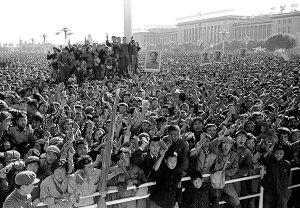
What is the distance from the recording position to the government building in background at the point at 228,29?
77.7 m

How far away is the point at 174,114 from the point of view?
784 centimetres

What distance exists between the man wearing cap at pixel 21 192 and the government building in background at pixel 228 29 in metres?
68.5

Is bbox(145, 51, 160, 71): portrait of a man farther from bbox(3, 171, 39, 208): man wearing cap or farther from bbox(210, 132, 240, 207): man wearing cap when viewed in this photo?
bbox(3, 171, 39, 208): man wearing cap

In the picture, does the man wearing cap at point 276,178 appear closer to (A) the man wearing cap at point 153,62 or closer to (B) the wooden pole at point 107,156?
(B) the wooden pole at point 107,156

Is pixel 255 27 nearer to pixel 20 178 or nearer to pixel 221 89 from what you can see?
pixel 221 89

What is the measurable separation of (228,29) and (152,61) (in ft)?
282

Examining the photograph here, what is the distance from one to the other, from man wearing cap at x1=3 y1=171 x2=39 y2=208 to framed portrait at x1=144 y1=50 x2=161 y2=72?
761 cm

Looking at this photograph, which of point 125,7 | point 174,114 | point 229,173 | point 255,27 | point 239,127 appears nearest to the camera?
point 229,173

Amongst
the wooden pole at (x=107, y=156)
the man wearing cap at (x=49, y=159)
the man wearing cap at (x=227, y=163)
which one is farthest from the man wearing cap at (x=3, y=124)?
the man wearing cap at (x=227, y=163)

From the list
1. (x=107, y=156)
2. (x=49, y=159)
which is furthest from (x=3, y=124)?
(x=107, y=156)

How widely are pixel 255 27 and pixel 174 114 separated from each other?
8517cm

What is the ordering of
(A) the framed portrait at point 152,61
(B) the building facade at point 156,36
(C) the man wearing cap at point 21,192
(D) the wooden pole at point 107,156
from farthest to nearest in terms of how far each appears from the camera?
1. (B) the building facade at point 156,36
2. (A) the framed portrait at point 152,61
3. (D) the wooden pole at point 107,156
4. (C) the man wearing cap at point 21,192

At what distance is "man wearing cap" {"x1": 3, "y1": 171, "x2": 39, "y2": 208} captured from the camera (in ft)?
11.2

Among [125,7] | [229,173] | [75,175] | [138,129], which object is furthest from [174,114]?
[125,7]
